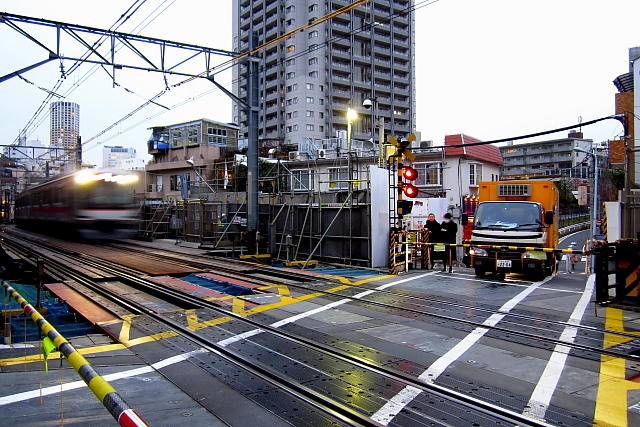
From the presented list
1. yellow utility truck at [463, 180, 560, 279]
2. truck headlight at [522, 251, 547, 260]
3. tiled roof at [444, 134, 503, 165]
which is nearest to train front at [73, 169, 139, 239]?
yellow utility truck at [463, 180, 560, 279]

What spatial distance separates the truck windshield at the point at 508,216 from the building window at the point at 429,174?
23398 millimetres

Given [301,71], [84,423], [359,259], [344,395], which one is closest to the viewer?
[84,423]

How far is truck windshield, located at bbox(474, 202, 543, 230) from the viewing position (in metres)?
14.1

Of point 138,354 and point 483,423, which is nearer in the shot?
point 483,423

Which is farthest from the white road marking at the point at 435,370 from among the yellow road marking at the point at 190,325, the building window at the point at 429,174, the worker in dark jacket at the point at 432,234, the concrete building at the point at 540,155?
the concrete building at the point at 540,155

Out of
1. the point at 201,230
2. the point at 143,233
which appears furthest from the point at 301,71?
the point at 201,230

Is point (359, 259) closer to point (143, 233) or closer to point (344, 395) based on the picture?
point (344, 395)

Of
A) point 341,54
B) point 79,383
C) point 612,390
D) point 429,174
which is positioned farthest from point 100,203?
point 341,54

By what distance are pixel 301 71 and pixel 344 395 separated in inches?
2913

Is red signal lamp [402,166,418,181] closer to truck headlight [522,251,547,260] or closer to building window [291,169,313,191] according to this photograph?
truck headlight [522,251,547,260]

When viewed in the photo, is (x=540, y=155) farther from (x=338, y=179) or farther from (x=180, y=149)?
(x=338, y=179)

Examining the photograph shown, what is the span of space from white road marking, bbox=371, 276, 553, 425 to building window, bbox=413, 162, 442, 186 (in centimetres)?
2891

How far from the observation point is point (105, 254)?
20562mm

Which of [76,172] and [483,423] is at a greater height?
[76,172]
